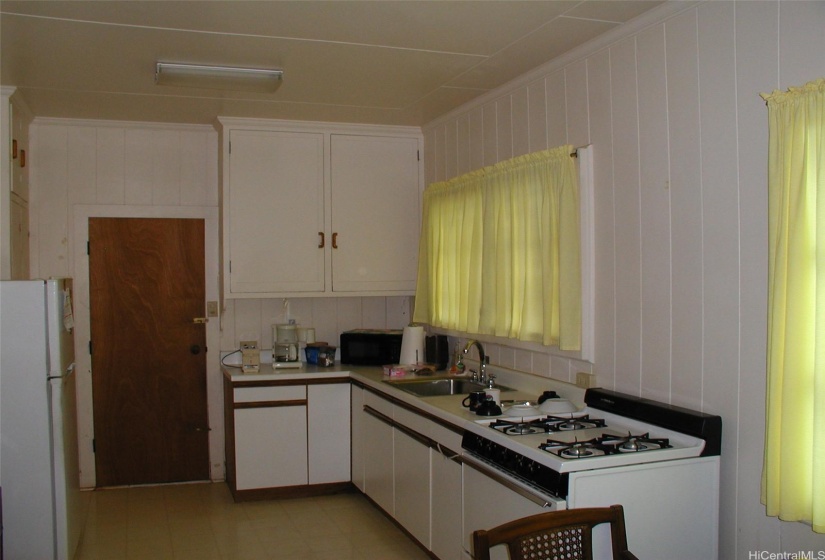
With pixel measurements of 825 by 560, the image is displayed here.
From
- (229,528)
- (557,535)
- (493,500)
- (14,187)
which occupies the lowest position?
(229,528)

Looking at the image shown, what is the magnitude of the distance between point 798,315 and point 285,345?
143 inches

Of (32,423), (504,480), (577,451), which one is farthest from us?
(32,423)

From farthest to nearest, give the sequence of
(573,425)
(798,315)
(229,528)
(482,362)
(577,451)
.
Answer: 1. (229,528)
2. (482,362)
3. (573,425)
4. (577,451)
5. (798,315)

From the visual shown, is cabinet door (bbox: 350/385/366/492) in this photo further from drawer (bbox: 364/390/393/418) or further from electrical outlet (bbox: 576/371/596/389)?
electrical outlet (bbox: 576/371/596/389)

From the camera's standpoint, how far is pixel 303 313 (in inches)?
211

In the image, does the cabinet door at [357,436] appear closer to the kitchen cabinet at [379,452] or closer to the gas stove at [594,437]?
the kitchen cabinet at [379,452]

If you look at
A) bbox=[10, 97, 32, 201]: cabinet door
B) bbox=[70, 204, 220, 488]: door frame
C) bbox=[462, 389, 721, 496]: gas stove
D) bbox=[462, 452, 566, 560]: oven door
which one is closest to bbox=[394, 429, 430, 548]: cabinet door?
bbox=[462, 452, 566, 560]: oven door

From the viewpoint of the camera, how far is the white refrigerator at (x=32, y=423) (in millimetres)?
3455

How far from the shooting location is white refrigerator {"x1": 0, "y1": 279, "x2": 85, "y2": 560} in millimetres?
3455

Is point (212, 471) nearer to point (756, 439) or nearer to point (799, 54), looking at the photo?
point (756, 439)

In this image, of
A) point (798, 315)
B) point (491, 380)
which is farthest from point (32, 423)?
point (798, 315)

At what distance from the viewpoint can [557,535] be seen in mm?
1907

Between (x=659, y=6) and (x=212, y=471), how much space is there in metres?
4.25

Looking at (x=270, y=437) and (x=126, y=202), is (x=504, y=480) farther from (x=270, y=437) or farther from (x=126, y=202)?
(x=126, y=202)
